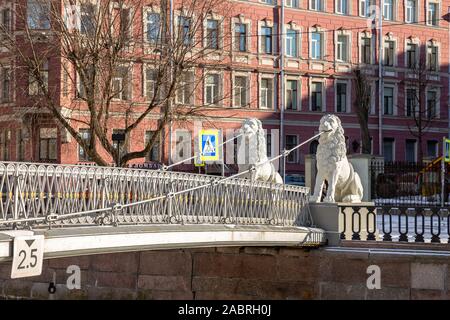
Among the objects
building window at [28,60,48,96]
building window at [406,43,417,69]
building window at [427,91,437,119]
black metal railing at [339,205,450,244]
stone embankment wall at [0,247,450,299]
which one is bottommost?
stone embankment wall at [0,247,450,299]

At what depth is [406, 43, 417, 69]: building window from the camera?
47250mm

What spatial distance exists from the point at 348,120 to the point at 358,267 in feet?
99.3

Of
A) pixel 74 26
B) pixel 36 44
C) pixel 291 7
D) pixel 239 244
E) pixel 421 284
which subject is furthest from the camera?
pixel 291 7

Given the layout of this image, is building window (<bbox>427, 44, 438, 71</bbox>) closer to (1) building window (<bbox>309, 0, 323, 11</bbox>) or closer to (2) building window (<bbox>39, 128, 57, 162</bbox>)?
(1) building window (<bbox>309, 0, 323, 11</bbox>)

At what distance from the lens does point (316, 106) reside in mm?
44781

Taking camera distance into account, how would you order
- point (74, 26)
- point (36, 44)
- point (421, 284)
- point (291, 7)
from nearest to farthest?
point (421, 284) < point (74, 26) < point (36, 44) < point (291, 7)

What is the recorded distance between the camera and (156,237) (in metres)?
11.6

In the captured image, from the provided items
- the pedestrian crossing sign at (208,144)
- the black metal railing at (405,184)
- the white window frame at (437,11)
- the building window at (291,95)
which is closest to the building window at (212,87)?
the building window at (291,95)

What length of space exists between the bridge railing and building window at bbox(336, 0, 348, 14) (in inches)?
1177

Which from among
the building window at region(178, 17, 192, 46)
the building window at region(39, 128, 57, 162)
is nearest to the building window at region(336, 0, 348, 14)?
the building window at region(39, 128, 57, 162)

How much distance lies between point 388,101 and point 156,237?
3665 cm

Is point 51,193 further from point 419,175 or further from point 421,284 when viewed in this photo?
point 419,175
